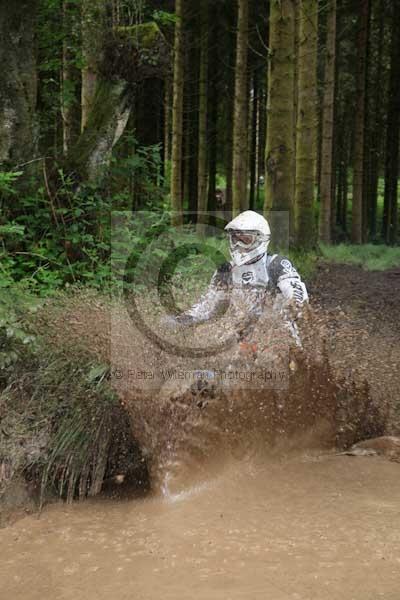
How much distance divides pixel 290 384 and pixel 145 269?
11.6ft

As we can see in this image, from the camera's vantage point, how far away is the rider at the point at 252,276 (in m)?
6.54

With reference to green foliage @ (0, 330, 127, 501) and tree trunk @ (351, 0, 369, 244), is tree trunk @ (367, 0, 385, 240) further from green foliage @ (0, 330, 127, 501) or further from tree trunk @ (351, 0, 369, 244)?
green foliage @ (0, 330, 127, 501)

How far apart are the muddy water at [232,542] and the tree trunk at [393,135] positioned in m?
23.1

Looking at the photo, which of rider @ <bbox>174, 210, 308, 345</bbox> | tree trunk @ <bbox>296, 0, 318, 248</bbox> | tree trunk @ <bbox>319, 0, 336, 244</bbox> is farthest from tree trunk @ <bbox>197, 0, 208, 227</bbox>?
rider @ <bbox>174, 210, 308, 345</bbox>

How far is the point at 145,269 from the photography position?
9.34m

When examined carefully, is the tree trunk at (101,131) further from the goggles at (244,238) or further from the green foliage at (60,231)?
the goggles at (244,238)

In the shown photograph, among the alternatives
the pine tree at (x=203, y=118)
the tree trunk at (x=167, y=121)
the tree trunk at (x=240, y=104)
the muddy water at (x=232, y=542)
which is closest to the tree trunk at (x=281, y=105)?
the tree trunk at (x=240, y=104)

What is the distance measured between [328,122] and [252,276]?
1409 cm

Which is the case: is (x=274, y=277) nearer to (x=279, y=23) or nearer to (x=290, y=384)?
(x=290, y=384)

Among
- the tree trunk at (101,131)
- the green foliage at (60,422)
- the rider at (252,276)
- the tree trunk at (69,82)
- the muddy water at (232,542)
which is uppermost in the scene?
the tree trunk at (69,82)

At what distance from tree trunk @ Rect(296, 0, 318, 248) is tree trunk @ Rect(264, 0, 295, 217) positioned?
1823 millimetres

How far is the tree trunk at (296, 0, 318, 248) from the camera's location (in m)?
14.4

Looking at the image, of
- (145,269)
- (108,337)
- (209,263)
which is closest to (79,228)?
(145,269)

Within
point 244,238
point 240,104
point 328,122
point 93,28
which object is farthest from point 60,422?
point 328,122
